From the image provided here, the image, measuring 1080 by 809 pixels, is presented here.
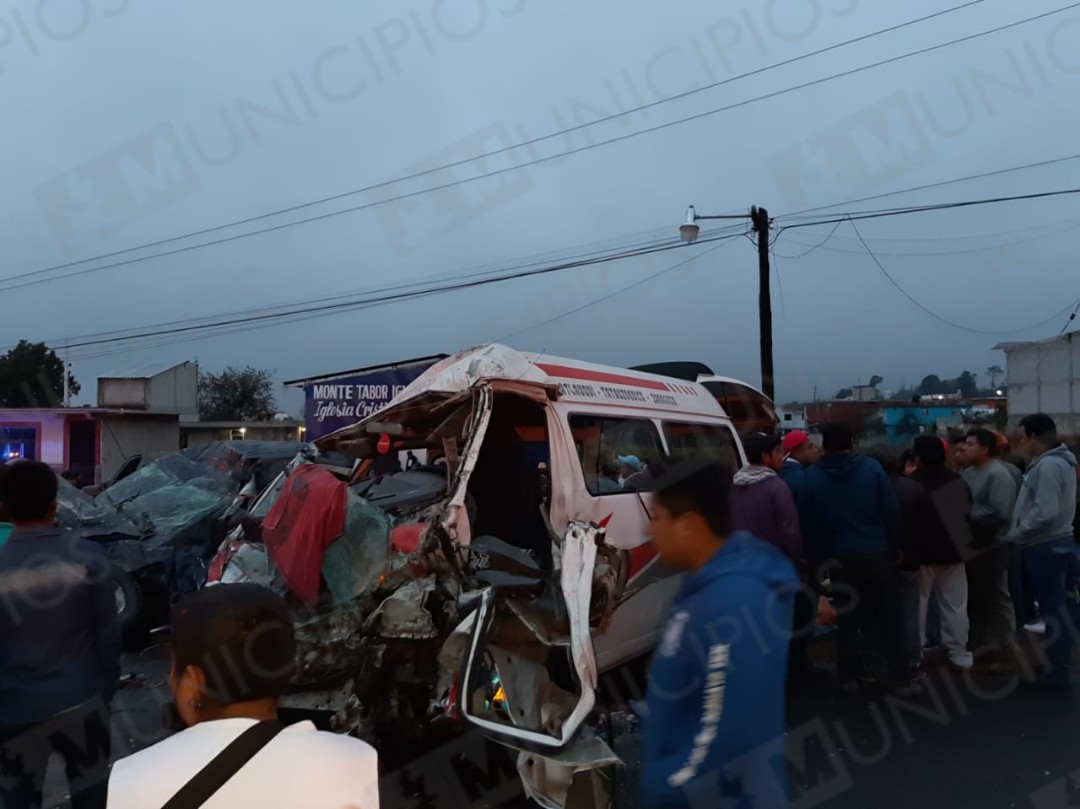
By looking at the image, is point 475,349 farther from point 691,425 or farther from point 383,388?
point 383,388

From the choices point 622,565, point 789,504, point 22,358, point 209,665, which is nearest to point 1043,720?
point 789,504

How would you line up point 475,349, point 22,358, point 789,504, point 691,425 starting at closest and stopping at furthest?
point 475,349 < point 789,504 < point 691,425 < point 22,358

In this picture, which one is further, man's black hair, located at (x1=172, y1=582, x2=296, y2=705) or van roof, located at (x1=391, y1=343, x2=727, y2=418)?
van roof, located at (x1=391, y1=343, x2=727, y2=418)

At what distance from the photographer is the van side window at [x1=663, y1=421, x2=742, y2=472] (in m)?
6.77

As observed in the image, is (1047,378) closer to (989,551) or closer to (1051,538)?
(989,551)

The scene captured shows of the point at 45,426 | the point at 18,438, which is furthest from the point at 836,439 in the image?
the point at 18,438

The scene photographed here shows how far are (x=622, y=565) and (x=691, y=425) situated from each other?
2.35m

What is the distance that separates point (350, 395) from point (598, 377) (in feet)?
42.3

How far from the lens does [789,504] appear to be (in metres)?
5.70

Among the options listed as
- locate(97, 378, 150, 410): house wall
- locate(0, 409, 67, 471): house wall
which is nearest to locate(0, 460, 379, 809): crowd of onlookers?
locate(0, 409, 67, 471): house wall

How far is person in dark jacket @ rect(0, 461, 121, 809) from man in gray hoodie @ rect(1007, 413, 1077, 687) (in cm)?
598

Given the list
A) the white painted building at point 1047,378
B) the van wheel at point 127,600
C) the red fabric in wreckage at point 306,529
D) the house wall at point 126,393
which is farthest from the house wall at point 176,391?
the white painted building at point 1047,378

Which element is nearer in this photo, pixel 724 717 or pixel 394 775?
pixel 724 717

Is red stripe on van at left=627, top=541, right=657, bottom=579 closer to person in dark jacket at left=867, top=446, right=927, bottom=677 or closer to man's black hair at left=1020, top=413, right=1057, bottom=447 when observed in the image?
person in dark jacket at left=867, top=446, right=927, bottom=677
